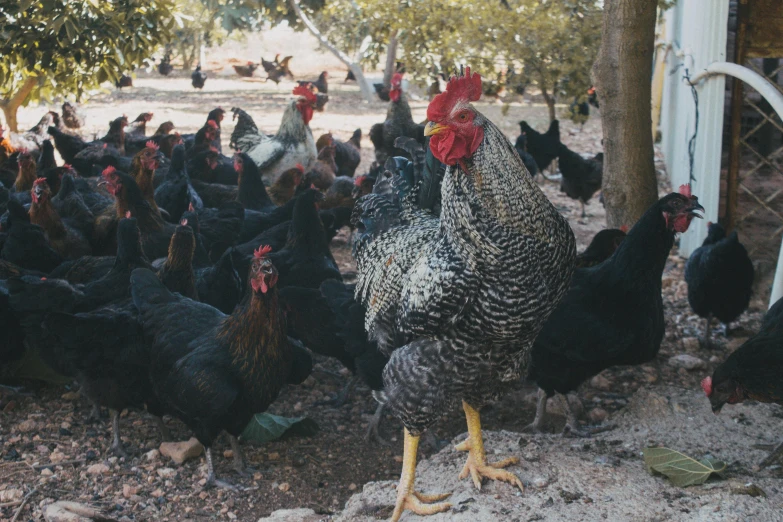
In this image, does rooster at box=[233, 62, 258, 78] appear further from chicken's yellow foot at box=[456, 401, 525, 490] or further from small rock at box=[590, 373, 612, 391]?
chicken's yellow foot at box=[456, 401, 525, 490]

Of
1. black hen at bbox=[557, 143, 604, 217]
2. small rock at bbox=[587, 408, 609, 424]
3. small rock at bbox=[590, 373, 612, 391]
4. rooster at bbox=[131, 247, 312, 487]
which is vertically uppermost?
black hen at bbox=[557, 143, 604, 217]

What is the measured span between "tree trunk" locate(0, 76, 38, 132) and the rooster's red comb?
22.8 feet

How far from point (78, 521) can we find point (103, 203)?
4.17 m

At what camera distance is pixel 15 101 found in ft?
30.8

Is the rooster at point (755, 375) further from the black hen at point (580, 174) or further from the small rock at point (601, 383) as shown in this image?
the black hen at point (580, 174)

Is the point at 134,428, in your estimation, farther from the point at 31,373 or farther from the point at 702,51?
the point at 702,51

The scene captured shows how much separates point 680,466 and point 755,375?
24.4 inches

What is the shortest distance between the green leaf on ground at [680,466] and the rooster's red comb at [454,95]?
6.98 feet

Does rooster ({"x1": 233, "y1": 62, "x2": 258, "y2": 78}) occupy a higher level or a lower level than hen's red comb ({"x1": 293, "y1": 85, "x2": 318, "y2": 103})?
higher

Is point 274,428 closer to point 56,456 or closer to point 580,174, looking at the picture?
point 56,456

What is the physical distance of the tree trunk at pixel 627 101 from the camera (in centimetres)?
533

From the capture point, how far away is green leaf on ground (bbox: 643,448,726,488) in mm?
3709

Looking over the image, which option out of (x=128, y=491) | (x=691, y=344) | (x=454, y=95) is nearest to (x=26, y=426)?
(x=128, y=491)

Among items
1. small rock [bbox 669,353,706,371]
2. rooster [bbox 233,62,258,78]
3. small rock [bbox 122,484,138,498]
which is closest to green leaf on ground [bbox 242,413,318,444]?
small rock [bbox 122,484,138,498]
